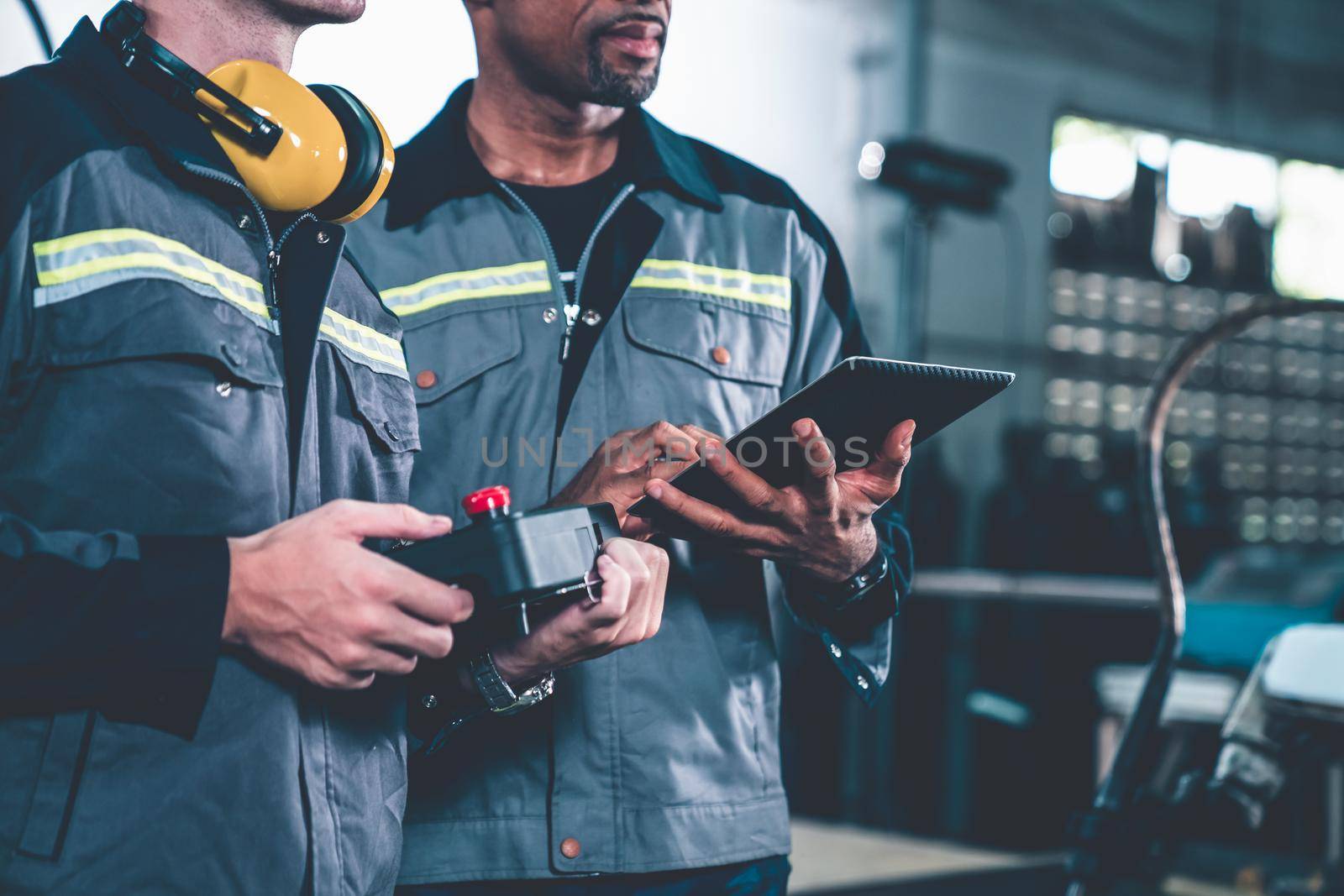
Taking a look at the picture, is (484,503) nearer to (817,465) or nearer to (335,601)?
(335,601)

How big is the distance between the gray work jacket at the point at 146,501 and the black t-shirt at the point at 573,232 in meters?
0.41

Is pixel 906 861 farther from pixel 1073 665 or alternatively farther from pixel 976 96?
pixel 976 96

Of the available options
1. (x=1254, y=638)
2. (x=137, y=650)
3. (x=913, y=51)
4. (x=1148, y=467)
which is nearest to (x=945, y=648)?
(x=1254, y=638)

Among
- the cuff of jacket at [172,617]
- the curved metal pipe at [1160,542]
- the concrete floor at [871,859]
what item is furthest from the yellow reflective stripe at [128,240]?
the concrete floor at [871,859]

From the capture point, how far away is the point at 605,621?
0.86 meters

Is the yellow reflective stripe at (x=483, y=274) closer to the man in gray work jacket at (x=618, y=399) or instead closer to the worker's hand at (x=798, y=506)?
the man in gray work jacket at (x=618, y=399)

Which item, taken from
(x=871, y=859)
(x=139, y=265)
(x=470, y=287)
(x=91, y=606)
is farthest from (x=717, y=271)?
(x=871, y=859)

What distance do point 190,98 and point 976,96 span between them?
6140 millimetres

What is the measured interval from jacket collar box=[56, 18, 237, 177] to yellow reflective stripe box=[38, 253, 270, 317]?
2.8 inches

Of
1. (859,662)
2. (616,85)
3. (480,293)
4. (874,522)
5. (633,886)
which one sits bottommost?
(633,886)

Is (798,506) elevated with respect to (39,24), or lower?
lower

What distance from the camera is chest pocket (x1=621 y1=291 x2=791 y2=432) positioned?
1.31 meters

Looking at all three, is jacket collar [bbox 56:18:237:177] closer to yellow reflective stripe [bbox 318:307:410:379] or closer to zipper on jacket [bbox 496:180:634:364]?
yellow reflective stripe [bbox 318:307:410:379]

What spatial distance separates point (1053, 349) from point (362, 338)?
5.88 metres
